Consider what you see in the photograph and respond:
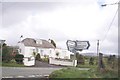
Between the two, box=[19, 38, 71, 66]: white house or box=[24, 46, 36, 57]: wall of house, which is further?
box=[19, 38, 71, 66]: white house

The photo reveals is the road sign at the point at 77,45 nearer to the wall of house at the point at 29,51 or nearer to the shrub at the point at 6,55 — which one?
the shrub at the point at 6,55

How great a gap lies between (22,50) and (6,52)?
965 cm

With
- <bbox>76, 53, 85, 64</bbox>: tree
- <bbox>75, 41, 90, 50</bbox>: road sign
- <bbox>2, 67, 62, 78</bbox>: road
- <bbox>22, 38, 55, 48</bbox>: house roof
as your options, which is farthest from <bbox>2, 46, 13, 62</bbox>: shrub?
<bbox>75, 41, 90, 50</bbox>: road sign

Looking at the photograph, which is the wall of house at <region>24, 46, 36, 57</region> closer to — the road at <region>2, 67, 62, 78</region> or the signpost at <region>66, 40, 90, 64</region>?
the road at <region>2, 67, 62, 78</region>

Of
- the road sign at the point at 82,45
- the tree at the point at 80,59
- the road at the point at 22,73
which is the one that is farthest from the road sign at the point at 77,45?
the tree at the point at 80,59

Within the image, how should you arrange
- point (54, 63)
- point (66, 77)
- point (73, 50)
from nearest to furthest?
1. point (66, 77)
2. point (73, 50)
3. point (54, 63)

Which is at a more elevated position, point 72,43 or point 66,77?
point 72,43

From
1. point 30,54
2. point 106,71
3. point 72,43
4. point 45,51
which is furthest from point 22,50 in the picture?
point 106,71

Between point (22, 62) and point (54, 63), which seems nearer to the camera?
point (22, 62)

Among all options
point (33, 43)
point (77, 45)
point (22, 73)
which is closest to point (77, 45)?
point (77, 45)

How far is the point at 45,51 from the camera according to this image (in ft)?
167

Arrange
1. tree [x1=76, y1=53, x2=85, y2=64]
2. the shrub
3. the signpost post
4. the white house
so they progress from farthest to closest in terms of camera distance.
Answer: the white house
tree [x1=76, y1=53, x2=85, y2=64]
the shrub
the signpost post

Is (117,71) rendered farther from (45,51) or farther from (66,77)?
(45,51)

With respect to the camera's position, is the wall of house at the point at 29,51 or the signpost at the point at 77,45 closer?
the signpost at the point at 77,45
